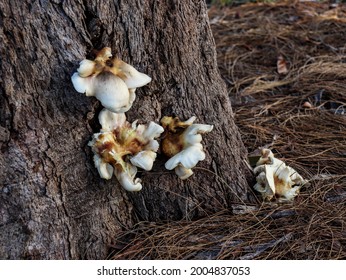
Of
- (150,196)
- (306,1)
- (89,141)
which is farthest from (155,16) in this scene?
(306,1)

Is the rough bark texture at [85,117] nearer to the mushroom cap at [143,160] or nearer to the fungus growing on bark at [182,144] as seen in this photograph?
the fungus growing on bark at [182,144]

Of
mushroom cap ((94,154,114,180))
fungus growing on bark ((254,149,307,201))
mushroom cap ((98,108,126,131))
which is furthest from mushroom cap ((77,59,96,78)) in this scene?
fungus growing on bark ((254,149,307,201))

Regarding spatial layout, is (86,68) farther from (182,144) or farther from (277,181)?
(277,181)

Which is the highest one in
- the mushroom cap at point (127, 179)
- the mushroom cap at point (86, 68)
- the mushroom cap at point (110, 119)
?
the mushroom cap at point (86, 68)

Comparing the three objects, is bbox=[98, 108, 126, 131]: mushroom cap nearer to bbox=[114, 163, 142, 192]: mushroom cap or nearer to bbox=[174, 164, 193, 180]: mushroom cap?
bbox=[114, 163, 142, 192]: mushroom cap

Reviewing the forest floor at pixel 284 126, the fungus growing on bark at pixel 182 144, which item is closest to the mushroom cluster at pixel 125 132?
the fungus growing on bark at pixel 182 144

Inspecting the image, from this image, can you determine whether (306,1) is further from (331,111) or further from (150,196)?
(150,196)
